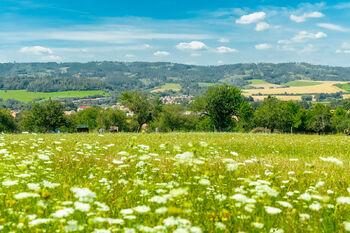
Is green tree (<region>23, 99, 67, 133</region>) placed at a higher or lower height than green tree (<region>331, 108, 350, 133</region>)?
higher

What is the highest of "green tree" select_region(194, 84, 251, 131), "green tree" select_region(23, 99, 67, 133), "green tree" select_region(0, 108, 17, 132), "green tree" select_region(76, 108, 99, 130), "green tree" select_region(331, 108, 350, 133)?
"green tree" select_region(194, 84, 251, 131)

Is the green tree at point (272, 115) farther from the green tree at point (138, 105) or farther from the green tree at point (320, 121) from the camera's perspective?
the green tree at point (138, 105)

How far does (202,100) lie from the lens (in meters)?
62.6

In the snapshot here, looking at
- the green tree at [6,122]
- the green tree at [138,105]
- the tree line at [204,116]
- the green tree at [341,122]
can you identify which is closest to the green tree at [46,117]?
the tree line at [204,116]

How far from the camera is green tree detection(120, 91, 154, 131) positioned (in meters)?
68.6

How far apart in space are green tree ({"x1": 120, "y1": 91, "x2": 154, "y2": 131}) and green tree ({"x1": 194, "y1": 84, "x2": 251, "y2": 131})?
14323mm

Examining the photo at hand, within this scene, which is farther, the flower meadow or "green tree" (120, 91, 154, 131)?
"green tree" (120, 91, 154, 131)

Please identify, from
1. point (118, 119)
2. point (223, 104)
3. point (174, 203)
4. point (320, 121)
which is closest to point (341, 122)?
point (320, 121)

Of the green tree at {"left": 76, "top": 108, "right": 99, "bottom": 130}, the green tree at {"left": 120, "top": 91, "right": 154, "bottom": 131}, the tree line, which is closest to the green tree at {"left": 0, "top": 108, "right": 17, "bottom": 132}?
the tree line

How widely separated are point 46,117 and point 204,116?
36.2 meters

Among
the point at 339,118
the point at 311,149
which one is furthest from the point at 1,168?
the point at 339,118

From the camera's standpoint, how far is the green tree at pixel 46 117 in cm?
6316

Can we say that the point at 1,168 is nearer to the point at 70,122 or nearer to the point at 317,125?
the point at 70,122

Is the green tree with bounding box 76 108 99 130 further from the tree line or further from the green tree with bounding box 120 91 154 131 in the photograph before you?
the green tree with bounding box 120 91 154 131
